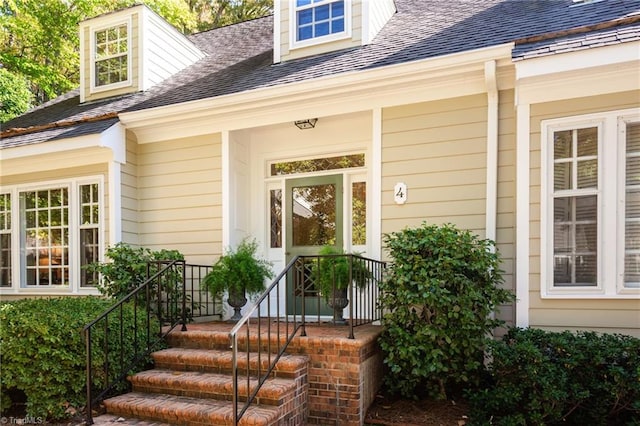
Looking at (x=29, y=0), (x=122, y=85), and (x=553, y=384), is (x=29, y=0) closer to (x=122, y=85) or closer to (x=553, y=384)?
(x=122, y=85)

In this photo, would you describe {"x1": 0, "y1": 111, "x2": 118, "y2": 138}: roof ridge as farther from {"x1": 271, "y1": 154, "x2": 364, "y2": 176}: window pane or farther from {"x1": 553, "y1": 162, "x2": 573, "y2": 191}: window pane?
{"x1": 553, "y1": 162, "x2": 573, "y2": 191}: window pane

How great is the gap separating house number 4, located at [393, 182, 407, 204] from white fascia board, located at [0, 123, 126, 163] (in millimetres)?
3728

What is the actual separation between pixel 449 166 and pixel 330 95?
5.08ft

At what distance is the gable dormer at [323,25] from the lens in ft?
18.0

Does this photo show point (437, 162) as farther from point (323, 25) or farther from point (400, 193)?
point (323, 25)

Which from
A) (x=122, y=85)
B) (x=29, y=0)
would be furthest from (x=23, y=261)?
(x=29, y=0)

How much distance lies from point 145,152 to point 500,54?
15.3 feet

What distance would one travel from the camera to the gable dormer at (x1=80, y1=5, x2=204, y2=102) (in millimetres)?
6602

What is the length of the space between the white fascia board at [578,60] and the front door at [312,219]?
2.44 metres

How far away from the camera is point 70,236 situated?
6.11 meters

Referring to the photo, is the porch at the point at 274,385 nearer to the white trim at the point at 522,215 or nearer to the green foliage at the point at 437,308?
the green foliage at the point at 437,308

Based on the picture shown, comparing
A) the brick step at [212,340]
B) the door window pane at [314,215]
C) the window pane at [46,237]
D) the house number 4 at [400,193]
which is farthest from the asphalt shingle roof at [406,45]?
the brick step at [212,340]

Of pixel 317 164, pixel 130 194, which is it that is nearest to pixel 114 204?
pixel 130 194

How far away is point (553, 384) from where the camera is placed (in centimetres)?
317
